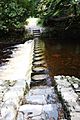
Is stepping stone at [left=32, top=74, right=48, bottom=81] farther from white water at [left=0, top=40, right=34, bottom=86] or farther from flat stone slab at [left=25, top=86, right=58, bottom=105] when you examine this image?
flat stone slab at [left=25, top=86, right=58, bottom=105]

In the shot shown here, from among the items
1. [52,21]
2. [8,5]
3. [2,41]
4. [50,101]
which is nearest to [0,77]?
[50,101]

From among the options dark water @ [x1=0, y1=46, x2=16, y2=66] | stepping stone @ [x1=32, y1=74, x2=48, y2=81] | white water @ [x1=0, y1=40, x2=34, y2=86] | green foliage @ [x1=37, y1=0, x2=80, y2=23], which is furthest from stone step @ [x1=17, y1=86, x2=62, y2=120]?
dark water @ [x1=0, y1=46, x2=16, y2=66]

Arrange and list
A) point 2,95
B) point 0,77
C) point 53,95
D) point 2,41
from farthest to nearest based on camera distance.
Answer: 1. point 2,41
2. point 0,77
3. point 53,95
4. point 2,95

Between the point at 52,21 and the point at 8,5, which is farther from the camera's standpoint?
the point at 52,21

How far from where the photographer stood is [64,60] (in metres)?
9.89

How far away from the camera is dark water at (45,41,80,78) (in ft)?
26.9

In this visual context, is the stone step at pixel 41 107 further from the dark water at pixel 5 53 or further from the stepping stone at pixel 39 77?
the dark water at pixel 5 53

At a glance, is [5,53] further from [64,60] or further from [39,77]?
[39,77]

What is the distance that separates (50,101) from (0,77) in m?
3.36

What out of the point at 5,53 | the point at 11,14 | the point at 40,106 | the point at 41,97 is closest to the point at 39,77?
the point at 41,97

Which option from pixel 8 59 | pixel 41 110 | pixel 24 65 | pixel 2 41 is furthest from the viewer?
pixel 2 41

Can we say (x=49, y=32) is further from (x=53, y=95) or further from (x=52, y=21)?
(x=53, y=95)

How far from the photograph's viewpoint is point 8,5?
1680cm

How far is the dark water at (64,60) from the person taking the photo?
821 cm
